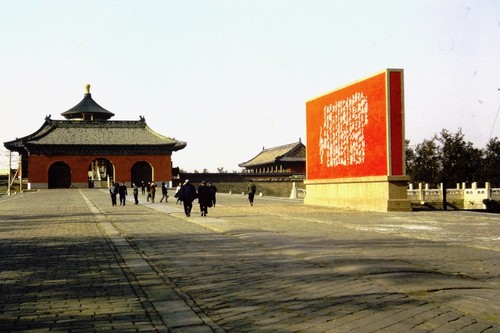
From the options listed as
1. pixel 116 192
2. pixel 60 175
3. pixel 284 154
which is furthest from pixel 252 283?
pixel 284 154

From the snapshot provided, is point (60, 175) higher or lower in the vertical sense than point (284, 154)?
lower

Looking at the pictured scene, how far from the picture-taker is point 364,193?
23.9 metres

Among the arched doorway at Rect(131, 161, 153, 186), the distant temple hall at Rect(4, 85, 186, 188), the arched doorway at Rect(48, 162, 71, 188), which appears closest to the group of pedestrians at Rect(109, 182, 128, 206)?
the distant temple hall at Rect(4, 85, 186, 188)

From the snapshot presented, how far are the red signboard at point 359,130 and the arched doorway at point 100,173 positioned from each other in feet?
145

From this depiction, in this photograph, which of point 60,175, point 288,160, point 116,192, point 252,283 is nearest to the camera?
point 252,283

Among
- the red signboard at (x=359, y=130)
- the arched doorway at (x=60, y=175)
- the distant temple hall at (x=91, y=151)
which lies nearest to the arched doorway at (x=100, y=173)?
the distant temple hall at (x=91, y=151)

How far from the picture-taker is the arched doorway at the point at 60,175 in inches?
2581

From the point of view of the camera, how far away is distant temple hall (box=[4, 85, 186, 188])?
6412cm

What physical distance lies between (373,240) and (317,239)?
44.7 inches

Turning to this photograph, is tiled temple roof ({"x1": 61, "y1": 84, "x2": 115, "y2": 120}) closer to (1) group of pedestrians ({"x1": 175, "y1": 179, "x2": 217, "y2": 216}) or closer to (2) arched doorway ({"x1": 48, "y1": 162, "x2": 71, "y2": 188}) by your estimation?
(2) arched doorway ({"x1": 48, "y1": 162, "x2": 71, "y2": 188})

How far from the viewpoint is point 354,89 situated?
81.8ft

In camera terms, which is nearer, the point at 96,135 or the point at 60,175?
the point at 60,175

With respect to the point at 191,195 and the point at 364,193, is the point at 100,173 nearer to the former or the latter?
the point at 364,193

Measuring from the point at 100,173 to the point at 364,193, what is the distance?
5699 centimetres
